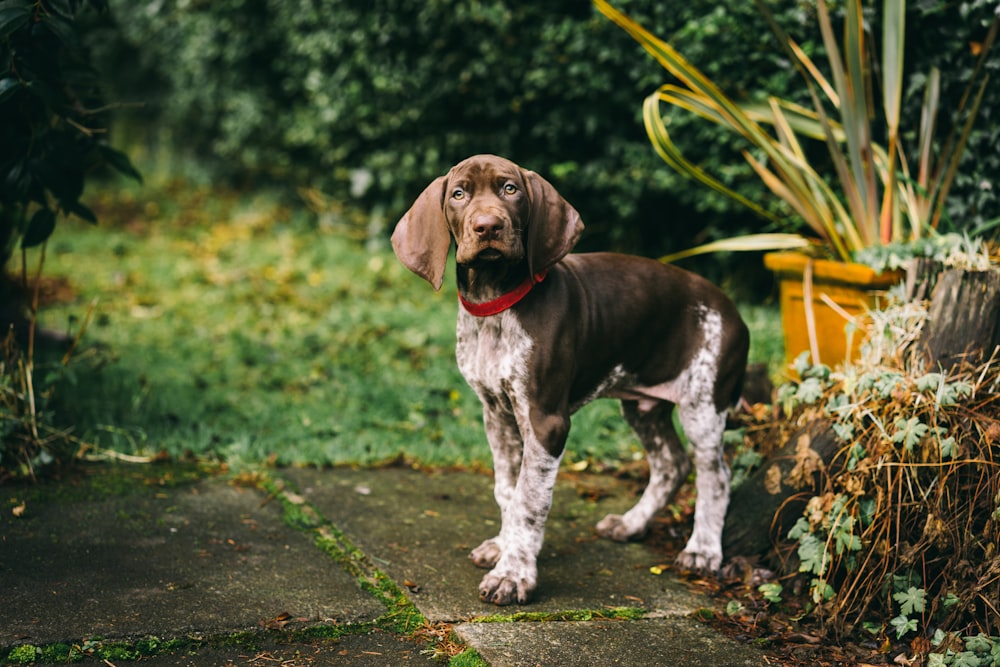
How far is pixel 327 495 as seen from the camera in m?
4.21

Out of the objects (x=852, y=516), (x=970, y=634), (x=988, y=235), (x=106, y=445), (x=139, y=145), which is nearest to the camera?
(x=970, y=634)

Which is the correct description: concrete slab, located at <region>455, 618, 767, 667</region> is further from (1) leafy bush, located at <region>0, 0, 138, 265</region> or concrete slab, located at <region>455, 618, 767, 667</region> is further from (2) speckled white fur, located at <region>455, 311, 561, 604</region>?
(1) leafy bush, located at <region>0, 0, 138, 265</region>

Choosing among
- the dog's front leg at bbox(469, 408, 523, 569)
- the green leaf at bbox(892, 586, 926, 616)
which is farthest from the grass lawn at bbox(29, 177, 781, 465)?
the green leaf at bbox(892, 586, 926, 616)

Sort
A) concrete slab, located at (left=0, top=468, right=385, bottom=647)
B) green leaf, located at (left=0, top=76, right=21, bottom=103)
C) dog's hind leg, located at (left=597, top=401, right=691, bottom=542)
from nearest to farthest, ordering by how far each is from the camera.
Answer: concrete slab, located at (left=0, top=468, right=385, bottom=647) → green leaf, located at (left=0, top=76, right=21, bottom=103) → dog's hind leg, located at (left=597, top=401, right=691, bottom=542)

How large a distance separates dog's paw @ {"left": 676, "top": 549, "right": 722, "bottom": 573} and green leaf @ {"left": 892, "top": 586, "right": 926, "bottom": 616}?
70 cm

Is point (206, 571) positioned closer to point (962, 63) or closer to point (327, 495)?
point (327, 495)

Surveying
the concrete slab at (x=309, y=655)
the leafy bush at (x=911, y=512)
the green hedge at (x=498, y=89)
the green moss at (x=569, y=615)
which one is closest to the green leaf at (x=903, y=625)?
the leafy bush at (x=911, y=512)

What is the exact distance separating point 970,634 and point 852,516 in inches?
19.3

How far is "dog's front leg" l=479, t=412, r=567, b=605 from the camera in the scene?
10.9 ft

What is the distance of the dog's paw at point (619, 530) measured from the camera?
397cm

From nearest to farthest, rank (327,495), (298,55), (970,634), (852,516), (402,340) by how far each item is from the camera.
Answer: (970,634) < (852,516) < (327,495) < (402,340) < (298,55)

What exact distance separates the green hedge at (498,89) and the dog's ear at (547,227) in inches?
111

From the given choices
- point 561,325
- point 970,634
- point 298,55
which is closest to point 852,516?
point 970,634

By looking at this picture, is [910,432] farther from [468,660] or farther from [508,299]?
[468,660]
